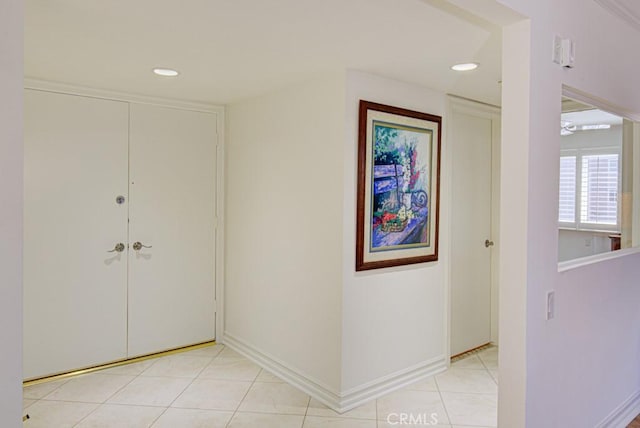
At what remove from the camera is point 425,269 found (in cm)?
330

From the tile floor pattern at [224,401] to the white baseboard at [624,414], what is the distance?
2.00 ft

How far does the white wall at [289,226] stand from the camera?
113 inches

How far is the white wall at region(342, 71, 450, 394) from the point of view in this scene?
9.18 feet

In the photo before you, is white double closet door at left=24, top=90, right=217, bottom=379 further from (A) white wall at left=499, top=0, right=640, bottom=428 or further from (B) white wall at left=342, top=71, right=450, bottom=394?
(A) white wall at left=499, top=0, right=640, bottom=428

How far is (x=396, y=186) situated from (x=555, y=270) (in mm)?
1296

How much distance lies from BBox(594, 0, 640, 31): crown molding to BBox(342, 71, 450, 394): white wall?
4.00 ft

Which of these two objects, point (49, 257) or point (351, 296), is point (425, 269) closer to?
point (351, 296)

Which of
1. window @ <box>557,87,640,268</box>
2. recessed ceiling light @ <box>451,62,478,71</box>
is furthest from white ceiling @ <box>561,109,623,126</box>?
recessed ceiling light @ <box>451,62,478,71</box>

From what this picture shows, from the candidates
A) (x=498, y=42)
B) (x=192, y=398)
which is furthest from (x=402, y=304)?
(x=498, y=42)

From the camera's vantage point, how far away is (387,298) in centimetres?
305

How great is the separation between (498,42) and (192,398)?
2.83 m

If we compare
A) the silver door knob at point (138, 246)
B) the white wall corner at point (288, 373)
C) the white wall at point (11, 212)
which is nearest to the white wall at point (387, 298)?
the white wall corner at point (288, 373)

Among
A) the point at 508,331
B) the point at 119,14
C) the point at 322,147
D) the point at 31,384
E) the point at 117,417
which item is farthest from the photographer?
the point at 31,384

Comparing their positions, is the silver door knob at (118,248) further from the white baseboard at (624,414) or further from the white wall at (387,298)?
the white baseboard at (624,414)
